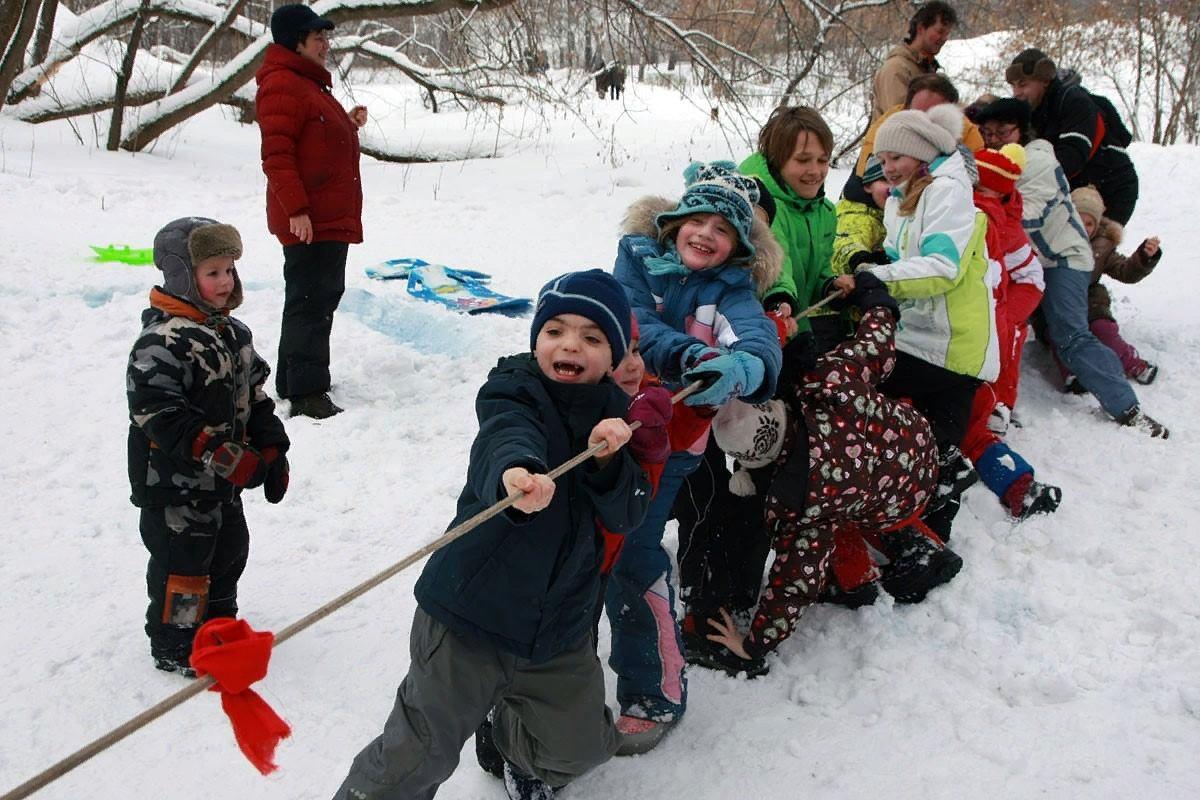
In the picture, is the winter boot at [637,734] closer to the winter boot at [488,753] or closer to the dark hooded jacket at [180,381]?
the winter boot at [488,753]

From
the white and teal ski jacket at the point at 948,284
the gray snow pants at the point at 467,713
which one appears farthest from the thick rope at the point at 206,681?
the white and teal ski jacket at the point at 948,284

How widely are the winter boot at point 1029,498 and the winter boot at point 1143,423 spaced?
120 centimetres

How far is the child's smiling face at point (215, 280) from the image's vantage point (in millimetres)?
2816

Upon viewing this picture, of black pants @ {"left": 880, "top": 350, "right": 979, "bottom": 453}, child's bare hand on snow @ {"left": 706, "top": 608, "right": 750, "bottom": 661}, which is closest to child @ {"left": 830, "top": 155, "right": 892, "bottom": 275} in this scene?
black pants @ {"left": 880, "top": 350, "right": 979, "bottom": 453}

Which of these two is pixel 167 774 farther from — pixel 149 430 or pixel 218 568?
pixel 149 430

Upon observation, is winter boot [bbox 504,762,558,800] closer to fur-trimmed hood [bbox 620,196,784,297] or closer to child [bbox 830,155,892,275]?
fur-trimmed hood [bbox 620,196,784,297]

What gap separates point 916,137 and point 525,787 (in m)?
3.12

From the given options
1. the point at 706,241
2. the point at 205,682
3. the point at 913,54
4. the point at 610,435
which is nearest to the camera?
the point at 205,682

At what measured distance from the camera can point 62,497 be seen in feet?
13.0

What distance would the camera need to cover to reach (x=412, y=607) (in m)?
3.30

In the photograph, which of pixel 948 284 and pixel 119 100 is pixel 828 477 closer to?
pixel 948 284

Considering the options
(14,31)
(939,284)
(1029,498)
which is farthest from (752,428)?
(14,31)

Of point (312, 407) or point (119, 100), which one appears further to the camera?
point (119, 100)

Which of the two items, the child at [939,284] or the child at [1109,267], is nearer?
the child at [939,284]
